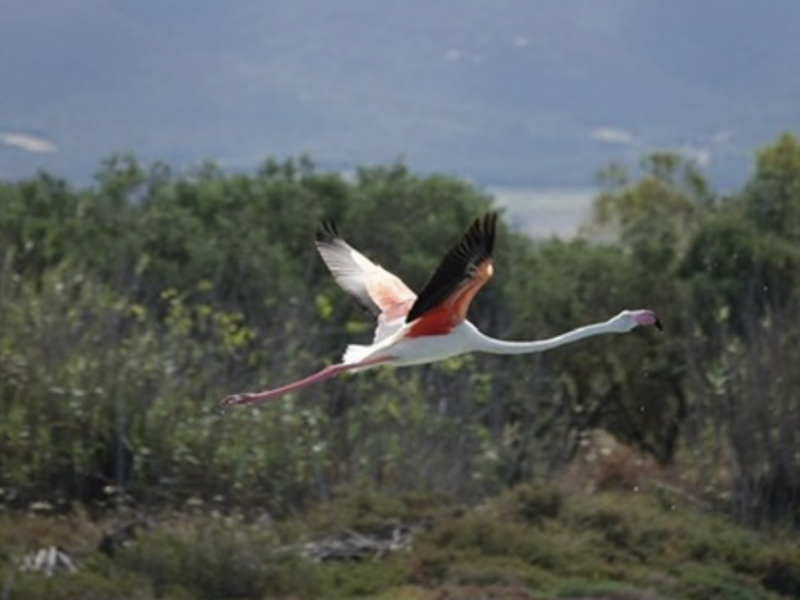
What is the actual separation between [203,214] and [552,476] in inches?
526

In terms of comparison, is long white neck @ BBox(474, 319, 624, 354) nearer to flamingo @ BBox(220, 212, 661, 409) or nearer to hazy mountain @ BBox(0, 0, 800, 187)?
flamingo @ BBox(220, 212, 661, 409)

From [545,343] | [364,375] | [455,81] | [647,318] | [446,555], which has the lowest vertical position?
[446,555]

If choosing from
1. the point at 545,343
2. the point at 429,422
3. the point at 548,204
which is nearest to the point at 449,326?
the point at 545,343

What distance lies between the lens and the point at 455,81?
496 ft

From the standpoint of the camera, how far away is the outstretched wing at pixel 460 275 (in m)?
12.1

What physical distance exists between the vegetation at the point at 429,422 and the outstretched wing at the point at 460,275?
6.74 m

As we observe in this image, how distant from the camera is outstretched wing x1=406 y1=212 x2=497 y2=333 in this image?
1209 centimetres

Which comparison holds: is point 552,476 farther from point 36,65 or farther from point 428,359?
point 36,65

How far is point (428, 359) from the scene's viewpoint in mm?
12742

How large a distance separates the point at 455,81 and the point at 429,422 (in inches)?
5066

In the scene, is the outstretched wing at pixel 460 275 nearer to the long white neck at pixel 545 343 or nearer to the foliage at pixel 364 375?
the long white neck at pixel 545 343

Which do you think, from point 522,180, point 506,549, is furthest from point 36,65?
point 522,180

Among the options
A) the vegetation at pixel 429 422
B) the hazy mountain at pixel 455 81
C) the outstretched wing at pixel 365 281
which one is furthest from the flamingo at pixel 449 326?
the hazy mountain at pixel 455 81

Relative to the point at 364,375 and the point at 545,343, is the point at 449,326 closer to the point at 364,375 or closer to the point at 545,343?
the point at 545,343
